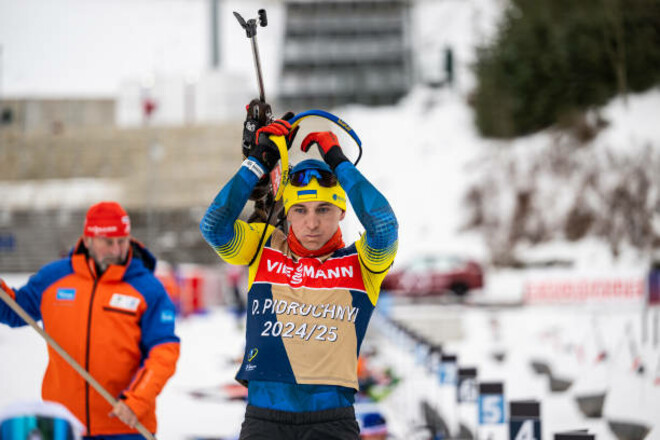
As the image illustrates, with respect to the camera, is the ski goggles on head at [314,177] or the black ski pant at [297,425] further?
the ski goggles on head at [314,177]

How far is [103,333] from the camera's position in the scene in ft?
12.1

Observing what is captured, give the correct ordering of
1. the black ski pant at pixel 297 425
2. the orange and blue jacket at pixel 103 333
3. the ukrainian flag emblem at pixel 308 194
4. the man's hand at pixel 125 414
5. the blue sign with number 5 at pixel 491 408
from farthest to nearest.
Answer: the blue sign with number 5 at pixel 491 408 → the orange and blue jacket at pixel 103 333 → the man's hand at pixel 125 414 → the ukrainian flag emblem at pixel 308 194 → the black ski pant at pixel 297 425

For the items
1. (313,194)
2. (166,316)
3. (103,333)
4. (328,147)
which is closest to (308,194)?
(313,194)

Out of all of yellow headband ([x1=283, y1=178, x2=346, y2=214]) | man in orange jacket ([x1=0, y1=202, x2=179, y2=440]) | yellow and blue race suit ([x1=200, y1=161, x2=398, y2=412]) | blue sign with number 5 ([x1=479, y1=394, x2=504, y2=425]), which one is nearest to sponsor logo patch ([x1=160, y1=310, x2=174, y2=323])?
man in orange jacket ([x1=0, y1=202, x2=179, y2=440])

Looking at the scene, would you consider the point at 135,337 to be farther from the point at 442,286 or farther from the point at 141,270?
the point at 442,286

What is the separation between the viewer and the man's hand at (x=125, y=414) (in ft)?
11.3

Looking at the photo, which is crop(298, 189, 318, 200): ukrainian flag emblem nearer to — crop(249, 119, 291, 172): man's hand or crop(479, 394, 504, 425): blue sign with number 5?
crop(249, 119, 291, 172): man's hand

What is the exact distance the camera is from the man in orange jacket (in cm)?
365

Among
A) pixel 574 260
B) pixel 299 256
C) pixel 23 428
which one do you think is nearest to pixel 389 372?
pixel 299 256

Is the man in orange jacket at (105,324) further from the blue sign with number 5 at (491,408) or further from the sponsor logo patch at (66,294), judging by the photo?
the blue sign with number 5 at (491,408)

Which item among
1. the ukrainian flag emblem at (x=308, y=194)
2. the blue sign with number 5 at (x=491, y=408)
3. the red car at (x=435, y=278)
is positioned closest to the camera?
the ukrainian flag emblem at (x=308, y=194)

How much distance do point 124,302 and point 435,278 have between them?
17459 mm

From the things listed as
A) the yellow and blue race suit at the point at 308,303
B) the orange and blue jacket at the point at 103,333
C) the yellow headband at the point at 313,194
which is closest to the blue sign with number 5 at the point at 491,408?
the orange and blue jacket at the point at 103,333

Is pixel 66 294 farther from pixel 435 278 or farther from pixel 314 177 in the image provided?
pixel 435 278
